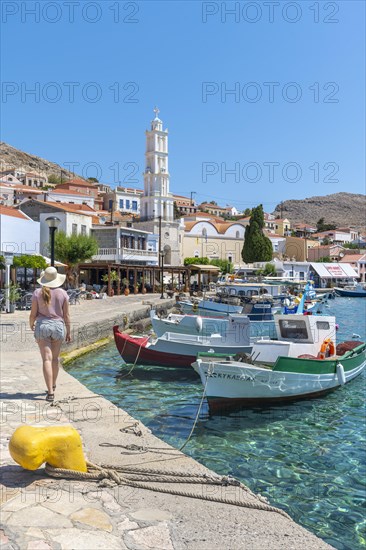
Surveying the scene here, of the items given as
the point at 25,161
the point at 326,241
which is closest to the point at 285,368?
the point at 326,241

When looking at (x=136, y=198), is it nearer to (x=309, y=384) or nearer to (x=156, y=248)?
(x=156, y=248)

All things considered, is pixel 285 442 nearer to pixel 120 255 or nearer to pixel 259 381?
pixel 259 381

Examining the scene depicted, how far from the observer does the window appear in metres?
14.5

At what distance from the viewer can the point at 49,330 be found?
718 centimetres

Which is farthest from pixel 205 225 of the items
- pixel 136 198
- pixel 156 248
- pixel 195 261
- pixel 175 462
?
pixel 175 462

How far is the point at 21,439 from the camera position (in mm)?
4336

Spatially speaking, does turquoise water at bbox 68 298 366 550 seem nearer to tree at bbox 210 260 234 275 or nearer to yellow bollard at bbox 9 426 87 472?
yellow bollard at bbox 9 426 87 472

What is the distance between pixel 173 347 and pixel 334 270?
74.6m

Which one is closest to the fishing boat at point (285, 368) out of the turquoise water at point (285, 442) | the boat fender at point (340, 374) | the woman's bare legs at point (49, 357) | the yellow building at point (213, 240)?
the boat fender at point (340, 374)

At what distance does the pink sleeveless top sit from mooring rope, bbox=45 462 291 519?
9.71 feet

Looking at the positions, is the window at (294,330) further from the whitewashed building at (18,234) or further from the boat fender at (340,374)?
the whitewashed building at (18,234)

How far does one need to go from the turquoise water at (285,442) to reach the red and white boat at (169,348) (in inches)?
23.4

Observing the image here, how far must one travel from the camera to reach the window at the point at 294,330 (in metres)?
14.5

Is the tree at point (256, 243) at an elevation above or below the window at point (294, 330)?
above
